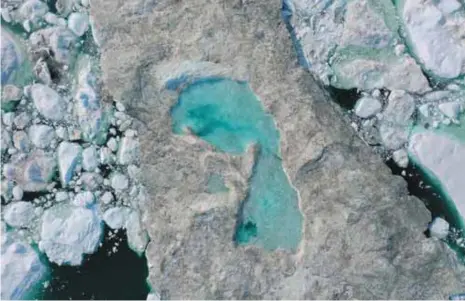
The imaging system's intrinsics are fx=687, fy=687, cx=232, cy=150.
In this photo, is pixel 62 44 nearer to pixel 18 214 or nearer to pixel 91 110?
pixel 91 110

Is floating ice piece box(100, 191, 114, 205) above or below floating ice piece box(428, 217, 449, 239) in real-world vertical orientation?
above

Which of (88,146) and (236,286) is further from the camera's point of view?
(88,146)

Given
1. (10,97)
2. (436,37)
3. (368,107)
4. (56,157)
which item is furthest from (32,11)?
(436,37)

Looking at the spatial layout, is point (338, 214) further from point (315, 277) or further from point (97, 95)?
point (97, 95)

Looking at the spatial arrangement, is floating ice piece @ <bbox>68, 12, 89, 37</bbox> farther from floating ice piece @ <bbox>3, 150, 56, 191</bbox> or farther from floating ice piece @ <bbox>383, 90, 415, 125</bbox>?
floating ice piece @ <bbox>383, 90, 415, 125</bbox>

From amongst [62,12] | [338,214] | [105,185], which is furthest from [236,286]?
[62,12]

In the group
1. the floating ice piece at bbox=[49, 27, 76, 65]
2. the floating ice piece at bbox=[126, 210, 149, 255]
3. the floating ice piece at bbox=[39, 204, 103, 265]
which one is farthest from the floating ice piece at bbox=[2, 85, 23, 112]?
the floating ice piece at bbox=[126, 210, 149, 255]
